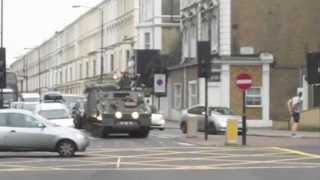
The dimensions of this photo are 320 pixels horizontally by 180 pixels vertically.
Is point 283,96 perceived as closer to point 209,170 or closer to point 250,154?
point 250,154

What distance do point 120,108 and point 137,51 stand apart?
42380 mm

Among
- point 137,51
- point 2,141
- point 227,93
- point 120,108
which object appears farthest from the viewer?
point 137,51

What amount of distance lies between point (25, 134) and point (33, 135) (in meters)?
0.25

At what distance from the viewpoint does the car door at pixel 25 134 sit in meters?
26.0

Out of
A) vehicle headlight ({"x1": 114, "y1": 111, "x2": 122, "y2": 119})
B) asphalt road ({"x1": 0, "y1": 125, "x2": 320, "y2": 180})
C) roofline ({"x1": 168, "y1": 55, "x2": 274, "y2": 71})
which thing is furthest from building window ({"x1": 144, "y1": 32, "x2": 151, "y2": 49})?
asphalt road ({"x1": 0, "y1": 125, "x2": 320, "y2": 180})

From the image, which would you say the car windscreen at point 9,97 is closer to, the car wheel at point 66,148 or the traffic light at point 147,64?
the traffic light at point 147,64

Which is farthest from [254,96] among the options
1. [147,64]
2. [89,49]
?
[89,49]

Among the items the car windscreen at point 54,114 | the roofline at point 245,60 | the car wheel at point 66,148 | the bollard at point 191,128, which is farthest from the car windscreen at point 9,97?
the car wheel at point 66,148

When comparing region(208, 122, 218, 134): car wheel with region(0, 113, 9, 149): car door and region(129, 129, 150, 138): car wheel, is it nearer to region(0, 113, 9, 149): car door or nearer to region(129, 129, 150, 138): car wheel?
region(129, 129, 150, 138): car wheel

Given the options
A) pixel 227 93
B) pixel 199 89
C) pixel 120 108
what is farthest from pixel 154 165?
pixel 199 89

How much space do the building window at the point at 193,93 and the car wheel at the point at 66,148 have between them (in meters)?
33.2

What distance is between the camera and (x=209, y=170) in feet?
69.4

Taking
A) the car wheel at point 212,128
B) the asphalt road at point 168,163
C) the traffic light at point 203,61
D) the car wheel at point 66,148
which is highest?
the traffic light at point 203,61

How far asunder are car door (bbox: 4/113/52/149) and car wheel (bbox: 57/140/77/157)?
0.38 metres
